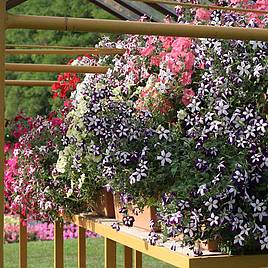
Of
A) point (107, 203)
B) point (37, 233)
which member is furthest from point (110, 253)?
point (37, 233)

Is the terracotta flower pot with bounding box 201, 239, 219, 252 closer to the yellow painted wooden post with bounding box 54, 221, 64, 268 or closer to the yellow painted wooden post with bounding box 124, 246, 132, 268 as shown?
the yellow painted wooden post with bounding box 124, 246, 132, 268

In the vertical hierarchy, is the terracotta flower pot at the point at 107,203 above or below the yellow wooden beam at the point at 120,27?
below

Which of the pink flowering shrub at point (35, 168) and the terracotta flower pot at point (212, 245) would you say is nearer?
the terracotta flower pot at point (212, 245)

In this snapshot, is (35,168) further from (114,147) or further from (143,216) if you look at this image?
(114,147)

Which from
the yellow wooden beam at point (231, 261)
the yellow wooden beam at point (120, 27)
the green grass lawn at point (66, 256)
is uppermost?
the yellow wooden beam at point (120, 27)

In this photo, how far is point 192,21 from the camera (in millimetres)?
3365

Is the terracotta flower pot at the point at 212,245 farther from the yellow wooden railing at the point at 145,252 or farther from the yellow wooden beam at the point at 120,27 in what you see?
the yellow wooden beam at the point at 120,27

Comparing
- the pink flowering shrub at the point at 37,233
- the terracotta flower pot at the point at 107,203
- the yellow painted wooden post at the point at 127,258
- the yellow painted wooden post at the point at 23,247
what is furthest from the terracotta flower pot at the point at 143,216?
the pink flowering shrub at the point at 37,233

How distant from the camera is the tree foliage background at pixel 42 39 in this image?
15.3 metres

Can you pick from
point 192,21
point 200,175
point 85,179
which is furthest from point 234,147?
point 85,179

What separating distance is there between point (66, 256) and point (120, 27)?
22.8 ft

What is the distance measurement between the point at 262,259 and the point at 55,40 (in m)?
13.9

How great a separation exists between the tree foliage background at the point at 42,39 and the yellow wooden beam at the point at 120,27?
12.4 m

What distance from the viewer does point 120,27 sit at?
230cm
